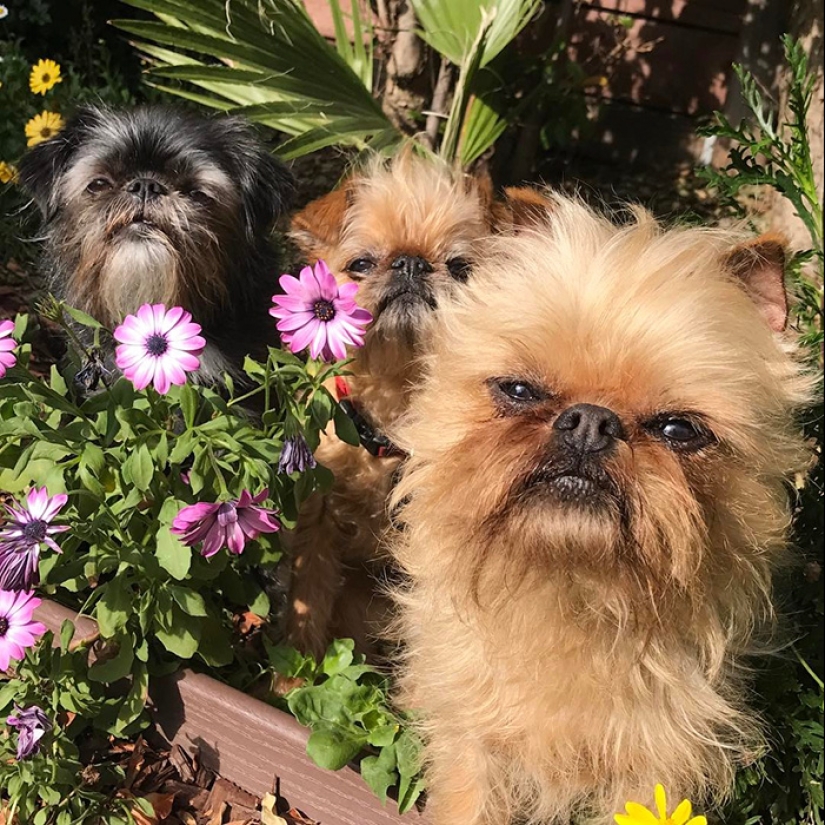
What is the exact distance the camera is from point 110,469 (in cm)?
190

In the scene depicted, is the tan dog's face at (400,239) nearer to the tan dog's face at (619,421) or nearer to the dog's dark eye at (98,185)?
the dog's dark eye at (98,185)

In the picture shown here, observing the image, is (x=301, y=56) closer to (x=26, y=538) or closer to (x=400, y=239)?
(x=400, y=239)

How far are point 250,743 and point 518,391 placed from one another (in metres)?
1.20

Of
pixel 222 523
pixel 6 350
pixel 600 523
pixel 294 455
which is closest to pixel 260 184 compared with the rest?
pixel 6 350

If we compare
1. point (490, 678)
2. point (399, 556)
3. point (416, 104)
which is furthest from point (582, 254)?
point (416, 104)

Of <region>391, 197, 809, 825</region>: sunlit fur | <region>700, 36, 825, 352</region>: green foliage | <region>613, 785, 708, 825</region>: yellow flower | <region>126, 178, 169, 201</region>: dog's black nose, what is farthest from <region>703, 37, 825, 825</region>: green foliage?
<region>126, 178, 169, 201</region>: dog's black nose

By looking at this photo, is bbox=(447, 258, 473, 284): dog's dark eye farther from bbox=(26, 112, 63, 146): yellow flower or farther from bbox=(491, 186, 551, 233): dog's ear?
bbox=(26, 112, 63, 146): yellow flower

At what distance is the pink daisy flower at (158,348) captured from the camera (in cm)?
166

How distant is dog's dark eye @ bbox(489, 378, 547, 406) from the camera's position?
157cm

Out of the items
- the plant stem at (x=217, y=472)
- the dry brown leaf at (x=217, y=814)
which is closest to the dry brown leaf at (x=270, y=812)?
the dry brown leaf at (x=217, y=814)

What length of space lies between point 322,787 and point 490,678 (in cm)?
65

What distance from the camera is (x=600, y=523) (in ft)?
4.59

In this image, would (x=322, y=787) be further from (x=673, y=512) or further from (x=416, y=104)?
(x=416, y=104)

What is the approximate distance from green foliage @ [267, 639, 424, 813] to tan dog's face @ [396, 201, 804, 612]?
61cm
